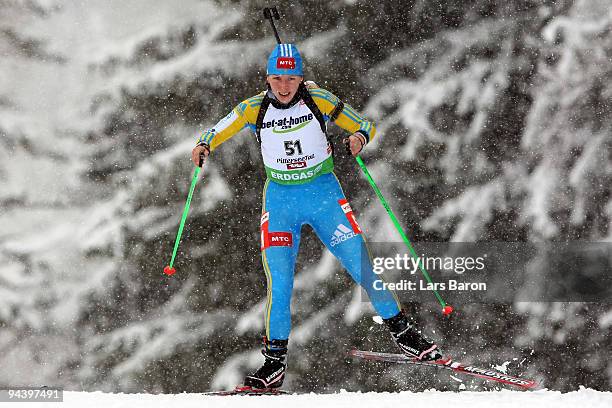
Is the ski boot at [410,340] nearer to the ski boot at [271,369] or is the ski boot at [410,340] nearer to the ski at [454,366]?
the ski at [454,366]

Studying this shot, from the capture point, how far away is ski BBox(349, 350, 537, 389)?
3.46 m

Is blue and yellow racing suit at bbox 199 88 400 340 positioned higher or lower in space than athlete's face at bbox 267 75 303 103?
lower

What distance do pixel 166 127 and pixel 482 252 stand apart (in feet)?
6.41

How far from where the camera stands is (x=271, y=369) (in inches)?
135

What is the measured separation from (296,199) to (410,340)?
911 millimetres

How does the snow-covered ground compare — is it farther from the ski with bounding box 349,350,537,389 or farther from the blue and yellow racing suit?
the blue and yellow racing suit

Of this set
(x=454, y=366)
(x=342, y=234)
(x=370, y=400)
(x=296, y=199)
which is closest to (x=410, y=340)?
(x=454, y=366)

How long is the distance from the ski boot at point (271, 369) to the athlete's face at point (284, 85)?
120 centimetres

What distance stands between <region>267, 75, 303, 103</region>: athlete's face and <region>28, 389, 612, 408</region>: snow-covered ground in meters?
1.48

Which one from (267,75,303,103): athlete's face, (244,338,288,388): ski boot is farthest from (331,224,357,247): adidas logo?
(267,75,303,103): athlete's face

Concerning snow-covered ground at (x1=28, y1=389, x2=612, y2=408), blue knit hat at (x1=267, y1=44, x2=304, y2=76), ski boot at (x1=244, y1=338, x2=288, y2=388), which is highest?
blue knit hat at (x1=267, y1=44, x2=304, y2=76)

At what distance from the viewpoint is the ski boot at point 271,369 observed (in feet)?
11.2

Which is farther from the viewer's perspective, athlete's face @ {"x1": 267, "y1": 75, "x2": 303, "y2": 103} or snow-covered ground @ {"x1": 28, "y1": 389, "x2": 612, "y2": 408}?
snow-covered ground @ {"x1": 28, "y1": 389, "x2": 612, "y2": 408}

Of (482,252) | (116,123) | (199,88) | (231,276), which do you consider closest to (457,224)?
(482,252)
